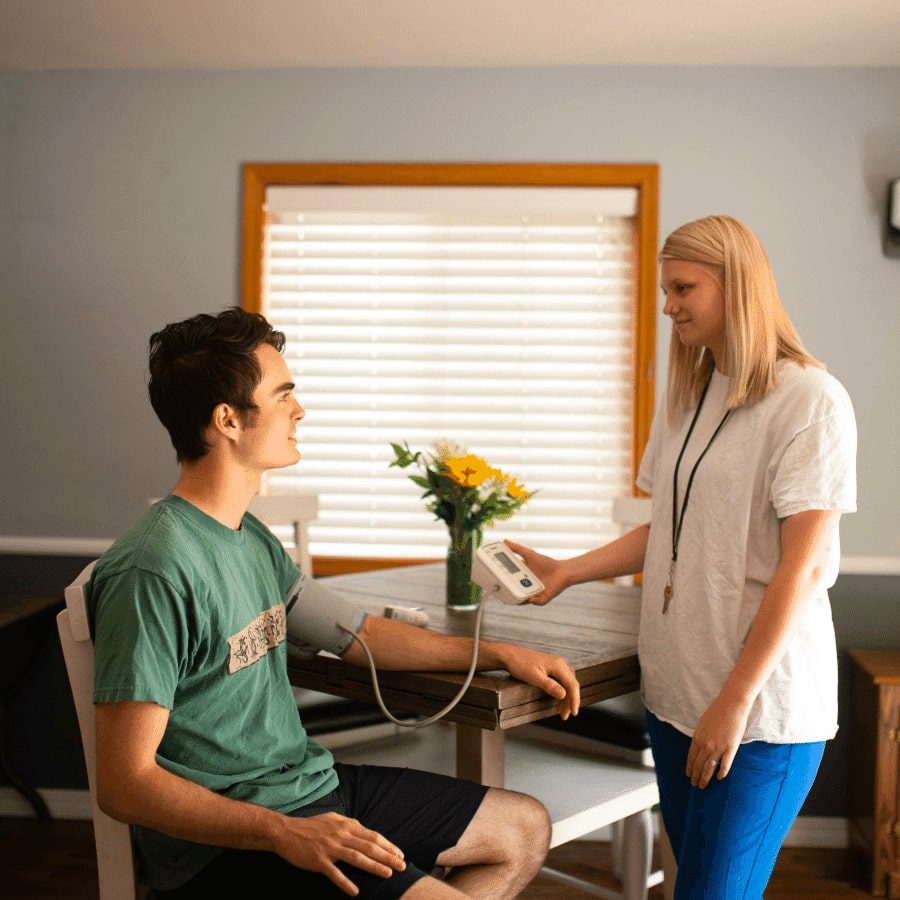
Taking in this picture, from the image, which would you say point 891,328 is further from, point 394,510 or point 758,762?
point 758,762

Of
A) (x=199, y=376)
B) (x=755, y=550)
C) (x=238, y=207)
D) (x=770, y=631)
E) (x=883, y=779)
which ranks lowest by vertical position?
(x=883, y=779)

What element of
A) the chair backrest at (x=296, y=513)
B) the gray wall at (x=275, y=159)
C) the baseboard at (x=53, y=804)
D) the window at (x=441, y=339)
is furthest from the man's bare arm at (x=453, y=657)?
the baseboard at (x=53, y=804)

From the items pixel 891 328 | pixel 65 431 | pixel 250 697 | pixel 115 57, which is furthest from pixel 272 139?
pixel 250 697

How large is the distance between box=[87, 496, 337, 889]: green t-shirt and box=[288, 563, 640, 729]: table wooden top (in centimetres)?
20

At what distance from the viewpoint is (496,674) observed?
1.80 m

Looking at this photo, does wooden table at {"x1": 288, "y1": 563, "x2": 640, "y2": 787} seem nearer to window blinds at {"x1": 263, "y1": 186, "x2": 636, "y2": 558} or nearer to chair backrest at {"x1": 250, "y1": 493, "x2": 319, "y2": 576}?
chair backrest at {"x1": 250, "y1": 493, "x2": 319, "y2": 576}

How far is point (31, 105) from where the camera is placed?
3559 millimetres

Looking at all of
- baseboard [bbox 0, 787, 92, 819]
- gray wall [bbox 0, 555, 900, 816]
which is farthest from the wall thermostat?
baseboard [bbox 0, 787, 92, 819]

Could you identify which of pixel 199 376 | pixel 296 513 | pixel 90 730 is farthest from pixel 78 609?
pixel 296 513

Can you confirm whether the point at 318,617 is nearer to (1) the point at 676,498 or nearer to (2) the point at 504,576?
(2) the point at 504,576

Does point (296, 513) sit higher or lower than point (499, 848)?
higher

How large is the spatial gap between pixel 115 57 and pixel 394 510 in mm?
1694

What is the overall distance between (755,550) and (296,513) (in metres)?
1.83

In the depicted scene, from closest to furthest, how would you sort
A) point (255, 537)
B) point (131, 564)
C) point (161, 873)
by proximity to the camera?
point (131, 564) → point (161, 873) → point (255, 537)
